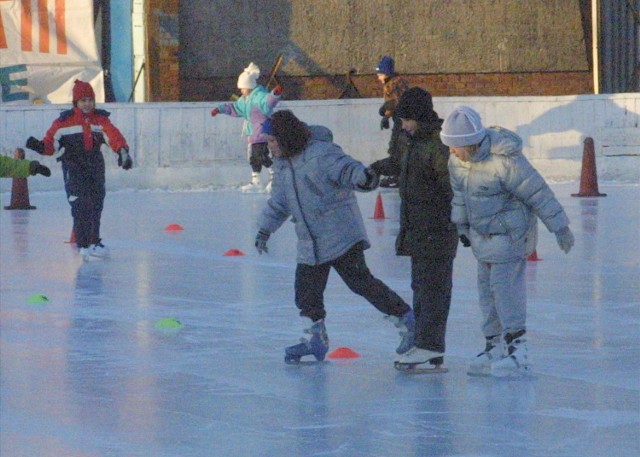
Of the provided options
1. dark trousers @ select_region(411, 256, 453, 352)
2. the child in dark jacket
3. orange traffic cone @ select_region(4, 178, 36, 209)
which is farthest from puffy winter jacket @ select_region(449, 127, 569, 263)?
orange traffic cone @ select_region(4, 178, 36, 209)

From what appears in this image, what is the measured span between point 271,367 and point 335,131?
14.1 metres

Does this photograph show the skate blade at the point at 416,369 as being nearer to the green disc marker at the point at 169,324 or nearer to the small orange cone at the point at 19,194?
the green disc marker at the point at 169,324

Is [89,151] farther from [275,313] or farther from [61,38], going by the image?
[61,38]

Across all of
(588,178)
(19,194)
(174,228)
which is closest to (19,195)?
(19,194)

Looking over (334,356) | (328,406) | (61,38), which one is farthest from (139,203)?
(328,406)

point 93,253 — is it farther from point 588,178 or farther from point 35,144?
point 588,178

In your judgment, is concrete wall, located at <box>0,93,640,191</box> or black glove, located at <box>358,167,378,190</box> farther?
concrete wall, located at <box>0,93,640,191</box>

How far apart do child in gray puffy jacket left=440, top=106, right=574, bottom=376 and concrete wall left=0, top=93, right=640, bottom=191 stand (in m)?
13.6

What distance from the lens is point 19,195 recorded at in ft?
54.9

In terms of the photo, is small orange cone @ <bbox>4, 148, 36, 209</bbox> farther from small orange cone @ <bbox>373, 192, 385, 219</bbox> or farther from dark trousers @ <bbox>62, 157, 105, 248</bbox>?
dark trousers @ <bbox>62, 157, 105, 248</bbox>

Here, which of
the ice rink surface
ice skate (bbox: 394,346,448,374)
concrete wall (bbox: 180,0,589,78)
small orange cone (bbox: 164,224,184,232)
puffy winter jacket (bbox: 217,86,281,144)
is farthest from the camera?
concrete wall (bbox: 180,0,589,78)

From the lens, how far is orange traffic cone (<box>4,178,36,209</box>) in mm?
16609

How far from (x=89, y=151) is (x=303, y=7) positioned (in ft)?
42.6

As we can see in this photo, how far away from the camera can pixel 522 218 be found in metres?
6.46
